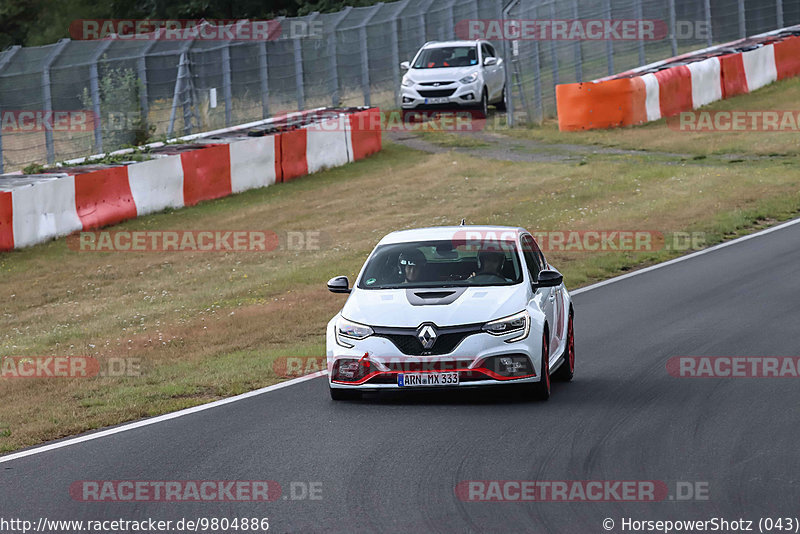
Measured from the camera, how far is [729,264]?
18297 mm

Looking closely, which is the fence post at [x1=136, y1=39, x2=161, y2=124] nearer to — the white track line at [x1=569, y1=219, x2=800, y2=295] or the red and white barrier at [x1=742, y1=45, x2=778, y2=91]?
the white track line at [x1=569, y1=219, x2=800, y2=295]

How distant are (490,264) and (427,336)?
4.25 ft

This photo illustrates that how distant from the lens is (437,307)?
34.7 ft

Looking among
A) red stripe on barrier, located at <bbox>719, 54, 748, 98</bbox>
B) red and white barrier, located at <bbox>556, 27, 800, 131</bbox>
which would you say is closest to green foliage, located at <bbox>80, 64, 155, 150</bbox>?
red and white barrier, located at <bbox>556, 27, 800, 131</bbox>

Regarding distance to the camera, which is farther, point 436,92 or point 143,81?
point 436,92

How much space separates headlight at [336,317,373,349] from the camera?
10609 mm

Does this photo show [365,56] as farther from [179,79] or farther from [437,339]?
[437,339]

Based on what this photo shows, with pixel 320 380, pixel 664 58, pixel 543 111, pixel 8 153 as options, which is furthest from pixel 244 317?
pixel 664 58

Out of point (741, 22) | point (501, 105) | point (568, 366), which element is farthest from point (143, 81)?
point (741, 22)

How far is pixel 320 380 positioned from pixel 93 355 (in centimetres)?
332

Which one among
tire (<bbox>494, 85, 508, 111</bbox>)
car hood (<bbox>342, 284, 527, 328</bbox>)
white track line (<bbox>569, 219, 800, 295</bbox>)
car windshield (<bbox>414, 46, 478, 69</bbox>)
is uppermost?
car windshield (<bbox>414, 46, 478, 69</bbox>)

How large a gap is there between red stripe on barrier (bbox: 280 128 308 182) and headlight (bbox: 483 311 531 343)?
710 inches

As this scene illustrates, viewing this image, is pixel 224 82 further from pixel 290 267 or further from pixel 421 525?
pixel 421 525

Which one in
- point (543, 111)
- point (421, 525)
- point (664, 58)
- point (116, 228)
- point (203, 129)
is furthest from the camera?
point (664, 58)
